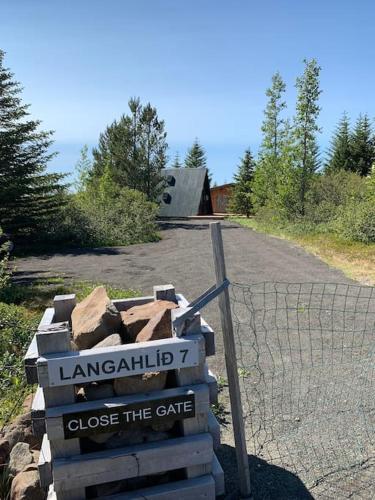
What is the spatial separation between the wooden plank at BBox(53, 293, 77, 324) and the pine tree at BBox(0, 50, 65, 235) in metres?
19.9

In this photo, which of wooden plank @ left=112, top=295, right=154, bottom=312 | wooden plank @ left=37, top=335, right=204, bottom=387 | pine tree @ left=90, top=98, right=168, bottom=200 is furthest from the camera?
pine tree @ left=90, top=98, right=168, bottom=200

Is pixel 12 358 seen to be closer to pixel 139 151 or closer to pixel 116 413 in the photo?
pixel 116 413

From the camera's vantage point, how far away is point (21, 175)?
2270 cm

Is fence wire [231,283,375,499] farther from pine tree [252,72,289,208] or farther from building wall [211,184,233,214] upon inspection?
building wall [211,184,233,214]

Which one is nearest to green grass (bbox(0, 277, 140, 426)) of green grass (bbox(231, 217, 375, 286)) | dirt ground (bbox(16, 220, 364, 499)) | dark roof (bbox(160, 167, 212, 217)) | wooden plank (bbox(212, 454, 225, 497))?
dirt ground (bbox(16, 220, 364, 499))

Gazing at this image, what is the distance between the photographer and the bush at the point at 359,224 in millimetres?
18656

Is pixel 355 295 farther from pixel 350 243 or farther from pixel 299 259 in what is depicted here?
pixel 350 243

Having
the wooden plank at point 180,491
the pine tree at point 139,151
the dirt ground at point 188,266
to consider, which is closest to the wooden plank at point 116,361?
the wooden plank at point 180,491

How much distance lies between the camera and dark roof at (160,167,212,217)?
45.8m

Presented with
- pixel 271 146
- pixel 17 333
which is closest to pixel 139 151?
pixel 271 146

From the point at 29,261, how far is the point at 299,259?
10.3 metres

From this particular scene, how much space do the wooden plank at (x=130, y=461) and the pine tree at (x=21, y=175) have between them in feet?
69.3

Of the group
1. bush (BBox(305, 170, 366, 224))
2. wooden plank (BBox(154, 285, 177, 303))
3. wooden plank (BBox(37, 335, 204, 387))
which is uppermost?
bush (BBox(305, 170, 366, 224))

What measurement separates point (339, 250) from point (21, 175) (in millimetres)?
15665
